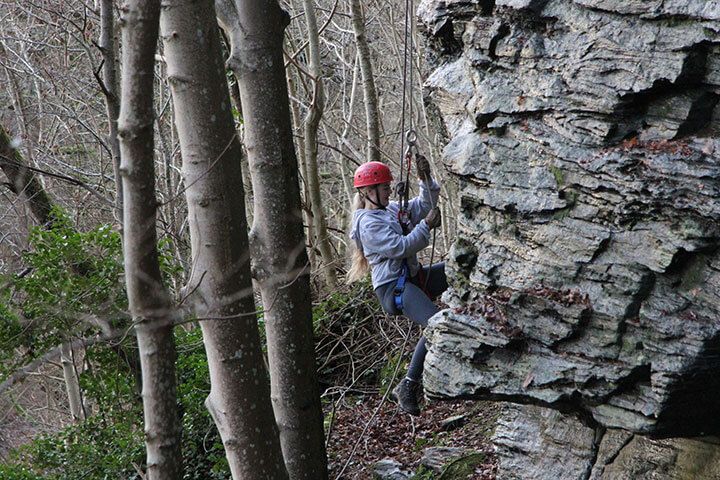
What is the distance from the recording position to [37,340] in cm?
616

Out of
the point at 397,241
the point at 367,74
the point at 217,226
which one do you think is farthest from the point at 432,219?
the point at 367,74

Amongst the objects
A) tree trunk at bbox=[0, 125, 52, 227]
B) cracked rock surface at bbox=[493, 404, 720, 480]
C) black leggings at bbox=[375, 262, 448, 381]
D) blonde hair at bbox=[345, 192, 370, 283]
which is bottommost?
cracked rock surface at bbox=[493, 404, 720, 480]

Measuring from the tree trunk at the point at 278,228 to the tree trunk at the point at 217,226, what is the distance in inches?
37.4

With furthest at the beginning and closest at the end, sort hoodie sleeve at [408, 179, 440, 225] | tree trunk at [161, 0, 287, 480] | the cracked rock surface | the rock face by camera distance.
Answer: hoodie sleeve at [408, 179, 440, 225]
the cracked rock surface
the rock face
tree trunk at [161, 0, 287, 480]

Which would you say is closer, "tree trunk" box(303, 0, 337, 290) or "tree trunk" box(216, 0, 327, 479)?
"tree trunk" box(216, 0, 327, 479)

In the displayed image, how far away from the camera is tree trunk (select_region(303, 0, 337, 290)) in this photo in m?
8.34

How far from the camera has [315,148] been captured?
894 centimetres

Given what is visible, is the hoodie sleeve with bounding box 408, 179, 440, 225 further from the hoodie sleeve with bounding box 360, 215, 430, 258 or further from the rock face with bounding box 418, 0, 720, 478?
the rock face with bounding box 418, 0, 720, 478

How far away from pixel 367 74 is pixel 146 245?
5601 mm

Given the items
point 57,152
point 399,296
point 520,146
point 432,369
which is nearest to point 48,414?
point 57,152

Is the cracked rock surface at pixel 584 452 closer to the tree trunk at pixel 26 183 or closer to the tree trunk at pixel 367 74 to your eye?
the tree trunk at pixel 367 74

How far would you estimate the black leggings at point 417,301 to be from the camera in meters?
6.07

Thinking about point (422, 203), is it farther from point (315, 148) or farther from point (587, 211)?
point (315, 148)

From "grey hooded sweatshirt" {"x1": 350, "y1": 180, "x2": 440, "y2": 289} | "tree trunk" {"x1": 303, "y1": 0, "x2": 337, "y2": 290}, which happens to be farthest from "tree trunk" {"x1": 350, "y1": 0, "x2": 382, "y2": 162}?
"grey hooded sweatshirt" {"x1": 350, "y1": 180, "x2": 440, "y2": 289}
